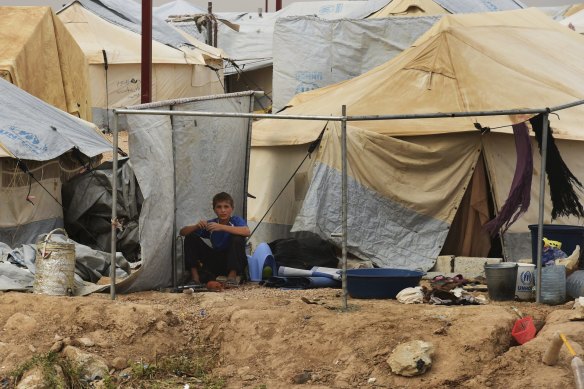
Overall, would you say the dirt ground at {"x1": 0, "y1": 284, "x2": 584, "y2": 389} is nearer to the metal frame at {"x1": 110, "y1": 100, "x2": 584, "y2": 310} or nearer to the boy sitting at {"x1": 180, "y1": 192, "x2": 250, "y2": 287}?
the metal frame at {"x1": 110, "y1": 100, "x2": 584, "y2": 310}

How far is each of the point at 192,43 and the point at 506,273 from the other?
19.5 metres

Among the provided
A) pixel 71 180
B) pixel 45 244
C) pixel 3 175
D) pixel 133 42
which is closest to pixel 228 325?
pixel 45 244

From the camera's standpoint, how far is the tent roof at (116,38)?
22.8 meters

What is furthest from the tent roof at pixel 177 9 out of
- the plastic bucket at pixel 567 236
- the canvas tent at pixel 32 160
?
the plastic bucket at pixel 567 236

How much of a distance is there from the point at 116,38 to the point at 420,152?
44.7 ft

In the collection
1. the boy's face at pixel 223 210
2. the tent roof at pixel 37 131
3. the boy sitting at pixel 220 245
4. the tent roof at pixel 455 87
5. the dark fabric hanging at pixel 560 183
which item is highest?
the tent roof at pixel 455 87

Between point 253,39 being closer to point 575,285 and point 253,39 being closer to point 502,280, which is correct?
A: point 502,280

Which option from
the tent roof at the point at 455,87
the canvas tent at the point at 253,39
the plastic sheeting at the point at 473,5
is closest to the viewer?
the tent roof at the point at 455,87

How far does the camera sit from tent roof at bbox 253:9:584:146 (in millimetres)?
11719

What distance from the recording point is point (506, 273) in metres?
8.62

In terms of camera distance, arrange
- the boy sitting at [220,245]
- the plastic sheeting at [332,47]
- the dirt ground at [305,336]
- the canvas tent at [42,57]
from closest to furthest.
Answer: the dirt ground at [305,336] → the boy sitting at [220,245] → the canvas tent at [42,57] → the plastic sheeting at [332,47]

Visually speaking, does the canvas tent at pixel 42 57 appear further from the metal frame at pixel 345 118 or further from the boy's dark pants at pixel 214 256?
the metal frame at pixel 345 118

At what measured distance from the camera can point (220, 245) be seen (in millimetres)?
10070

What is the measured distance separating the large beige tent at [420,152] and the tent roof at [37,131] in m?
2.15
